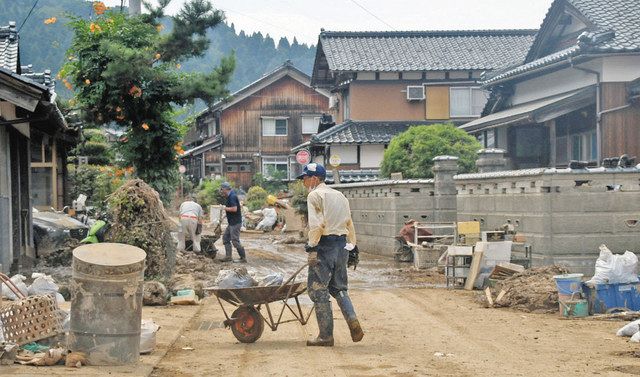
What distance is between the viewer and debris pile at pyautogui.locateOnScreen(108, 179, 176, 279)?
15836mm

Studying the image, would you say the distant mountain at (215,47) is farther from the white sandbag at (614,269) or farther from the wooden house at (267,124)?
the white sandbag at (614,269)

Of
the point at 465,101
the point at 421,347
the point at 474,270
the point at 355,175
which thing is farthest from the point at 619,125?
the point at 465,101

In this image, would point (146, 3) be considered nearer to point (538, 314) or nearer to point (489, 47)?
point (538, 314)

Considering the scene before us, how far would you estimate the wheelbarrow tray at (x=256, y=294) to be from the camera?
1091cm

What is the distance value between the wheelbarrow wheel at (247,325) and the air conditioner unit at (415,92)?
3271 centimetres

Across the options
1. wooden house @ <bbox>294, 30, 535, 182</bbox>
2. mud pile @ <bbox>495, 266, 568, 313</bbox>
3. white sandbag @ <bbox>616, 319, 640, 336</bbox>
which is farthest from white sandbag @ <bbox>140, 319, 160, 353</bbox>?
A: wooden house @ <bbox>294, 30, 535, 182</bbox>

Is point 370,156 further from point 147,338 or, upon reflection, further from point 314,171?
point 147,338

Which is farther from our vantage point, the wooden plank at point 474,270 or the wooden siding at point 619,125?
the wooden siding at point 619,125

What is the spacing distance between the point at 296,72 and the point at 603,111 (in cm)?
3691

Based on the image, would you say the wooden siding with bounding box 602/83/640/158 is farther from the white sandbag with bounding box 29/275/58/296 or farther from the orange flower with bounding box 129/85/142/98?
the white sandbag with bounding box 29/275/58/296

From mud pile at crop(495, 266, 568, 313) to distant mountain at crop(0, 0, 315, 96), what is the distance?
73.8 m

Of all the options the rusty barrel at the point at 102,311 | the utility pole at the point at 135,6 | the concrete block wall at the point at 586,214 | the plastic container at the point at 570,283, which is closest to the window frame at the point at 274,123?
the utility pole at the point at 135,6

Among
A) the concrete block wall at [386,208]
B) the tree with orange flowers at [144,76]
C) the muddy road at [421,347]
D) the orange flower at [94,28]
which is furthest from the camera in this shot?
the concrete block wall at [386,208]

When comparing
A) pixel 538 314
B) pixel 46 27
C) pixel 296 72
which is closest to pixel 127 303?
pixel 538 314
